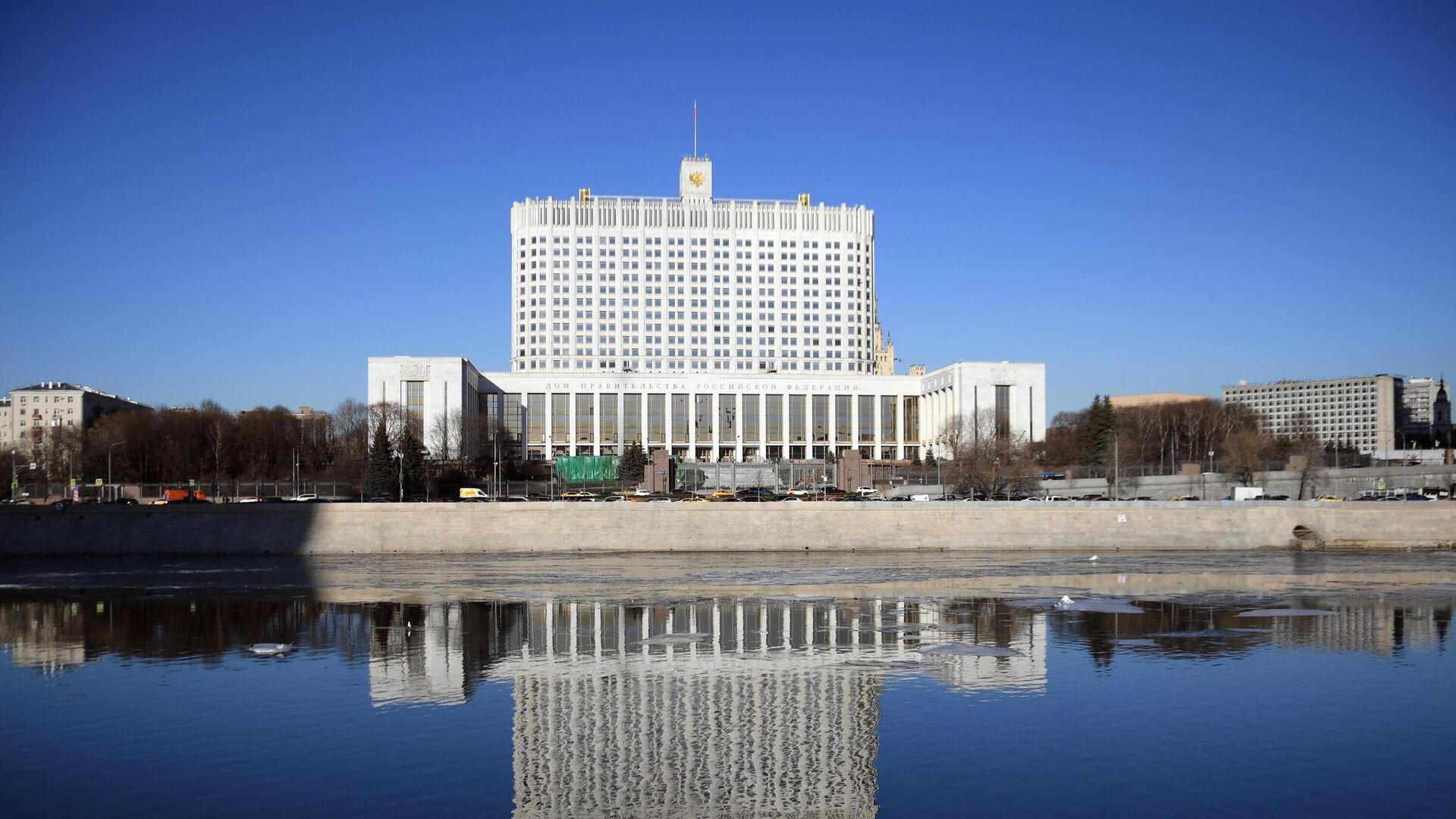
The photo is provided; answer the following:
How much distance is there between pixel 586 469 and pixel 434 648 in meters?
86.4

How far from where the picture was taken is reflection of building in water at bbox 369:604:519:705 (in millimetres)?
25344

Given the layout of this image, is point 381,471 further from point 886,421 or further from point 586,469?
point 886,421

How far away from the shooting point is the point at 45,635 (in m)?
34.8

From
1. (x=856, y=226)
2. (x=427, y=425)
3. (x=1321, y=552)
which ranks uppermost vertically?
(x=856, y=226)

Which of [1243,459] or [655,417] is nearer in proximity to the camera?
[1243,459]

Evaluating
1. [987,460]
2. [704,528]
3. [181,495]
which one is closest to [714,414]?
[987,460]

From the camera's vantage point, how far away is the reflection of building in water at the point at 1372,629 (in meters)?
30.8

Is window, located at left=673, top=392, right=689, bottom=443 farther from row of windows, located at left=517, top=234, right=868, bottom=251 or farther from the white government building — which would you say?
row of windows, located at left=517, top=234, right=868, bottom=251

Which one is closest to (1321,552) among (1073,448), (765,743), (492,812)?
(765,743)

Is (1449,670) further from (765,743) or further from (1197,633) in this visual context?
(765,743)

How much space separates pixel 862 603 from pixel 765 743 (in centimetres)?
1914

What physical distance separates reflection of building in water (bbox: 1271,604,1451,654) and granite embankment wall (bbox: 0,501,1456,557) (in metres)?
26.3

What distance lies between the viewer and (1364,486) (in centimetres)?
9069

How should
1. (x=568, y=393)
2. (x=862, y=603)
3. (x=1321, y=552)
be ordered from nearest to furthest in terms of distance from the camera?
(x=862, y=603), (x=1321, y=552), (x=568, y=393)
